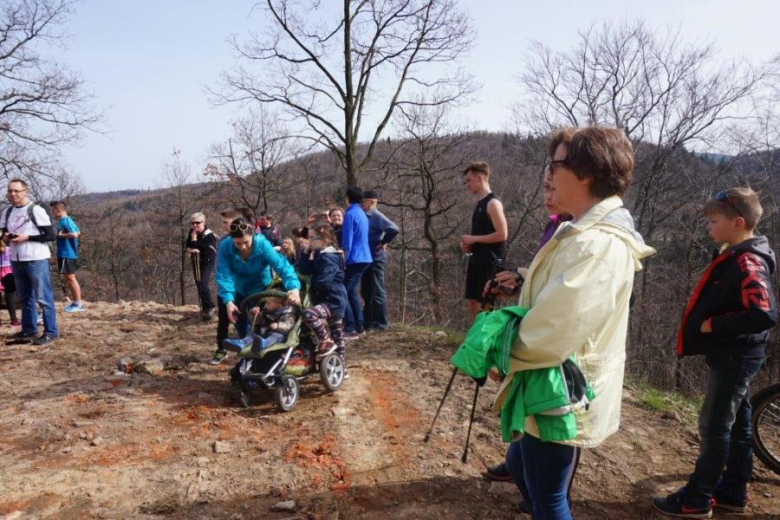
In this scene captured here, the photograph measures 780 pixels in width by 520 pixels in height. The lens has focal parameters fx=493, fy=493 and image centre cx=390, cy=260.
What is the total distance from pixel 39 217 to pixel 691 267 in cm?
1973

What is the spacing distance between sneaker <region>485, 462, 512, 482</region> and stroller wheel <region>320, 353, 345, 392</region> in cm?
193

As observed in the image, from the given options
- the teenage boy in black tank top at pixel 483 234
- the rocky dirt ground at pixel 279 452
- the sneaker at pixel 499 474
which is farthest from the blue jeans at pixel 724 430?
the teenage boy in black tank top at pixel 483 234

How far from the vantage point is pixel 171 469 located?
3436mm

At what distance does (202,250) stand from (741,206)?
739cm

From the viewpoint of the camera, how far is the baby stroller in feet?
14.6

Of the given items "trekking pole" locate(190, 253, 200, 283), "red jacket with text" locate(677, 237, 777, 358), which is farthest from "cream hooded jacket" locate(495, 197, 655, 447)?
"trekking pole" locate(190, 253, 200, 283)

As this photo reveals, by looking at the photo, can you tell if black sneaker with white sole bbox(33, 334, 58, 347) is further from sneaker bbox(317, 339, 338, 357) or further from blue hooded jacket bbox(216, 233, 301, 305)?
sneaker bbox(317, 339, 338, 357)

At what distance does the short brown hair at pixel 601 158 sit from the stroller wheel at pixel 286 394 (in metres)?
3.41

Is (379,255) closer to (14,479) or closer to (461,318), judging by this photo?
(14,479)

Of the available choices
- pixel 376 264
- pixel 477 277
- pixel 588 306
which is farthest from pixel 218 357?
pixel 588 306

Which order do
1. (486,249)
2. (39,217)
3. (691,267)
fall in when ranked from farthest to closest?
(691,267) < (39,217) < (486,249)

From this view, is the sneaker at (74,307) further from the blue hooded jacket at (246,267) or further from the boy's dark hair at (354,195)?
the boy's dark hair at (354,195)

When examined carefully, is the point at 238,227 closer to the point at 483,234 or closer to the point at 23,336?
the point at 483,234

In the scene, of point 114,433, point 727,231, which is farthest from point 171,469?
point 727,231
